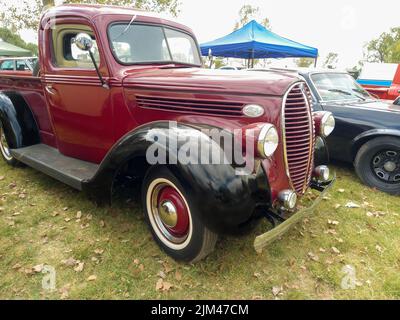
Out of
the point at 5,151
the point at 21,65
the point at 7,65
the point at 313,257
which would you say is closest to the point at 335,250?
the point at 313,257

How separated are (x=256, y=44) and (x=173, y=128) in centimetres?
847

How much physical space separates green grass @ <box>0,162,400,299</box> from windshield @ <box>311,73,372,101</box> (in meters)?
1.95

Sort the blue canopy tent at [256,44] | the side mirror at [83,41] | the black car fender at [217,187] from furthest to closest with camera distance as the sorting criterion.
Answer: the blue canopy tent at [256,44] → the side mirror at [83,41] → the black car fender at [217,187]

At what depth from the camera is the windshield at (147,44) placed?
119 inches

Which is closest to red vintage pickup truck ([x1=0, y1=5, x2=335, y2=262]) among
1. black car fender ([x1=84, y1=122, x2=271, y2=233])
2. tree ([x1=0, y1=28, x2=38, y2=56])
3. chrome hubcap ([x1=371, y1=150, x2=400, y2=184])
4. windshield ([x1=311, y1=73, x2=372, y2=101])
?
black car fender ([x1=84, y1=122, x2=271, y2=233])

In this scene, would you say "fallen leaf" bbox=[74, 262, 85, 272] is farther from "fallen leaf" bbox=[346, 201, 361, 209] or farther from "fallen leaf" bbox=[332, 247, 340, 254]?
"fallen leaf" bbox=[346, 201, 361, 209]

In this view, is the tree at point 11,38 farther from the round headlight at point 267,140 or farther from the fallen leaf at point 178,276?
the round headlight at point 267,140

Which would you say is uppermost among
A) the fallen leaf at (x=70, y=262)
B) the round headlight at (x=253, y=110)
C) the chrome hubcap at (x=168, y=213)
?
the round headlight at (x=253, y=110)

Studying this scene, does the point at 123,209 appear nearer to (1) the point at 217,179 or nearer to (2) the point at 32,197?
(2) the point at 32,197

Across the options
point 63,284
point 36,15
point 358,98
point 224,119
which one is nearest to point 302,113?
point 224,119

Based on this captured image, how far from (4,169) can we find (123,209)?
95.0 inches

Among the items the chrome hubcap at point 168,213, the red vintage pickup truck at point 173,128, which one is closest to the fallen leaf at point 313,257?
the red vintage pickup truck at point 173,128
